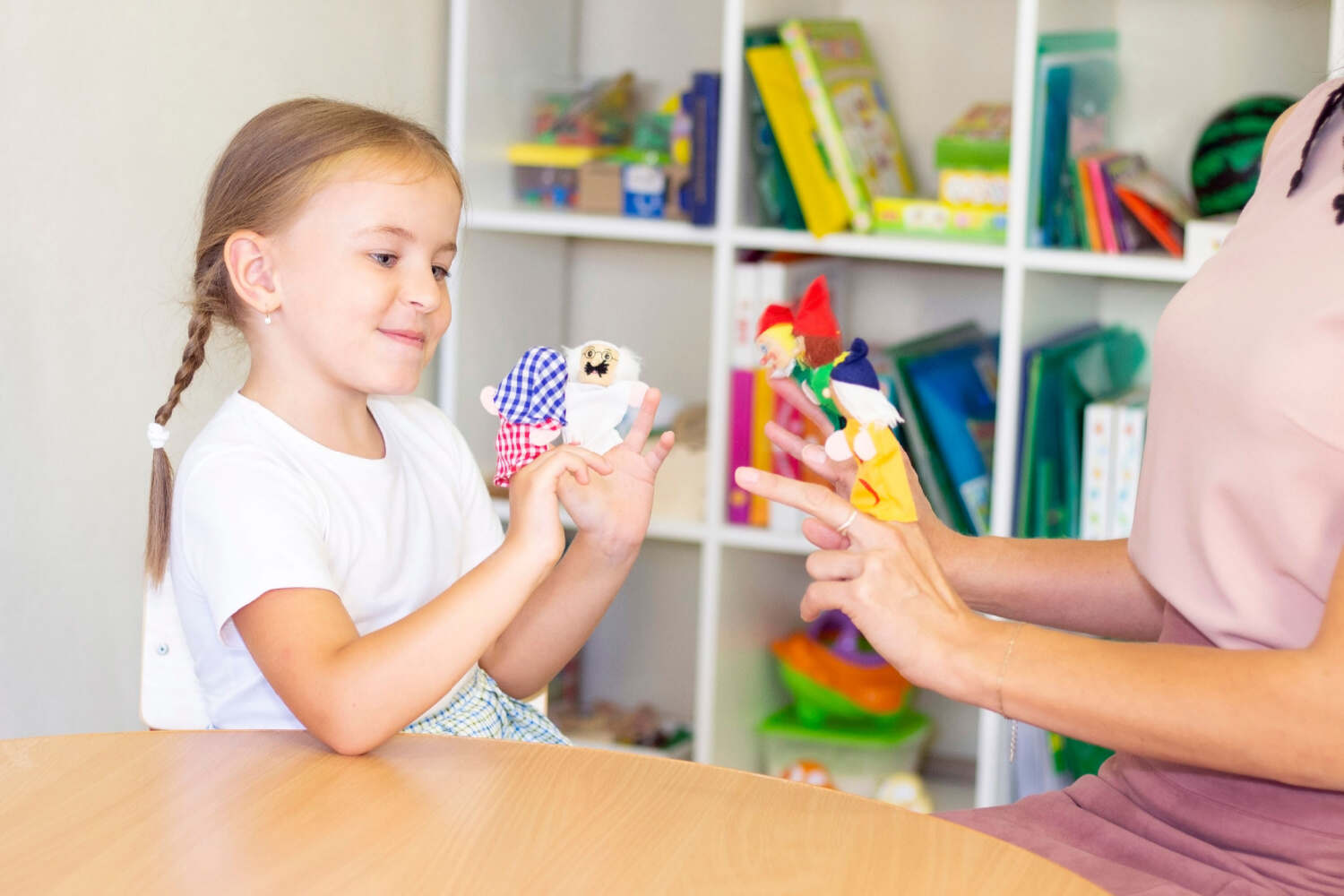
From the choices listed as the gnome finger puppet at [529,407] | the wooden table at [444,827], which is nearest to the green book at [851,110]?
the gnome finger puppet at [529,407]

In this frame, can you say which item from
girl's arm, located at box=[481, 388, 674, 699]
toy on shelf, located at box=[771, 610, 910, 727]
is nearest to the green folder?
toy on shelf, located at box=[771, 610, 910, 727]

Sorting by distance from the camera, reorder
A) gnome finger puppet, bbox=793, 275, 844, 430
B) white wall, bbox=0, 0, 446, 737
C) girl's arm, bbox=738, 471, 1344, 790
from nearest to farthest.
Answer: girl's arm, bbox=738, 471, 1344, 790
gnome finger puppet, bbox=793, 275, 844, 430
white wall, bbox=0, 0, 446, 737

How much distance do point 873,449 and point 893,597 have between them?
0.10 m

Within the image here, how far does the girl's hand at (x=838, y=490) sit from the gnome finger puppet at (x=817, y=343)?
3 centimetres

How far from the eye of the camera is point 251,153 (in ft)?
4.04

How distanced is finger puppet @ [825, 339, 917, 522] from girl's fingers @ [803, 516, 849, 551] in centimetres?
3

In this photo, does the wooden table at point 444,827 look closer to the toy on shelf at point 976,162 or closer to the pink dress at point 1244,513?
the pink dress at point 1244,513

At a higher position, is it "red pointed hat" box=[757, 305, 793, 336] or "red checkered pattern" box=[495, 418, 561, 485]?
"red pointed hat" box=[757, 305, 793, 336]

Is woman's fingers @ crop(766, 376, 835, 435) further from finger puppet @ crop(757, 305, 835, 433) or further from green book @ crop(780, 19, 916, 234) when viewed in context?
green book @ crop(780, 19, 916, 234)

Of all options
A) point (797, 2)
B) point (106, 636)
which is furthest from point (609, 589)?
point (797, 2)

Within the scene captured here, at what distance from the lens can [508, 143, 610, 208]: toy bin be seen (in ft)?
7.34

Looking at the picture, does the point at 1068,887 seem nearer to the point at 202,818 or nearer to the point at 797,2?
the point at 202,818

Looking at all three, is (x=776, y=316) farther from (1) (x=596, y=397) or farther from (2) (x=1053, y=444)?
(2) (x=1053, y=444)

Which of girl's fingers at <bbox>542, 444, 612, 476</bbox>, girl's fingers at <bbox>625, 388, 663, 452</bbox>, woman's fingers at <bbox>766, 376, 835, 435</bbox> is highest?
woman's fingers at <bbox>766, 376, 835, 435</bbox>
